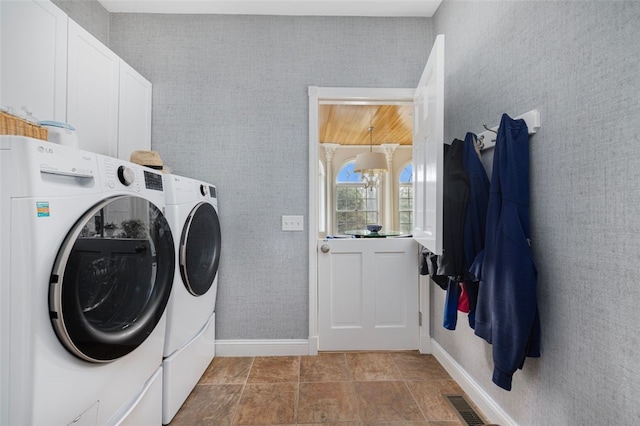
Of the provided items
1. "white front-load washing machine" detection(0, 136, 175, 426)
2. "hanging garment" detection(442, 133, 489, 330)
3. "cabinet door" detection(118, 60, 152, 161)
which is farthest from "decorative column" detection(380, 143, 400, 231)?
"white front-load washing machine" detection(0, 136, 175, 426)

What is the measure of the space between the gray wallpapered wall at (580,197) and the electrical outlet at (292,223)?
1448 mm

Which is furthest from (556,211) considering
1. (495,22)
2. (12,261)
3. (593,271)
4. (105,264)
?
(12,261)

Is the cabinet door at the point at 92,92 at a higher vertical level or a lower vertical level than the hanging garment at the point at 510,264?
higher

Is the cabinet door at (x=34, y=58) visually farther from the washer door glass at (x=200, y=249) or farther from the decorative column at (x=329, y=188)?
the decorative column at (x=329, y=188)

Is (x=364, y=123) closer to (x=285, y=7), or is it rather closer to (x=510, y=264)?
(x=285, y=7)

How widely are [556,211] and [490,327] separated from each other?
565mm

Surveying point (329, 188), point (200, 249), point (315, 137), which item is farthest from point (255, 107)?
point (329, 188)

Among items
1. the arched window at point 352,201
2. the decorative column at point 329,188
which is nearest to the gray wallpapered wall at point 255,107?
the decorative column at point 329,188

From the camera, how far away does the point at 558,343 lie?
114cm

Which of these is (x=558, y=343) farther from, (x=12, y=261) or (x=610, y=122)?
(x=12, y=261)

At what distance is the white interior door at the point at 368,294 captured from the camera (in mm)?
2363

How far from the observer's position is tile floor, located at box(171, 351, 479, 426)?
5.22 ft

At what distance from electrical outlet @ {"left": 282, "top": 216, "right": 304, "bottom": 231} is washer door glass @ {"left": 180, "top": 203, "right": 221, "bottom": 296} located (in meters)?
0.49

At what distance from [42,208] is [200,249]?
1.02 m
